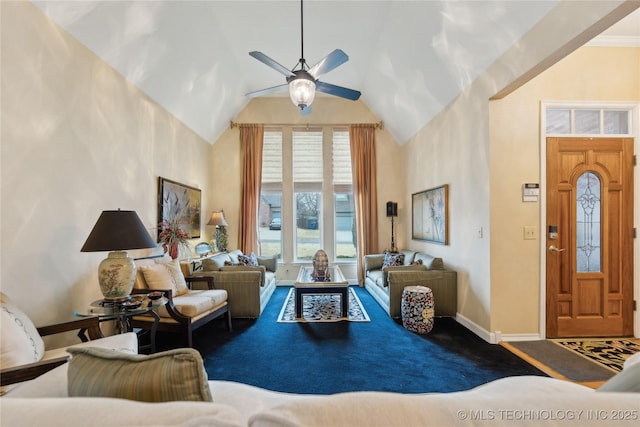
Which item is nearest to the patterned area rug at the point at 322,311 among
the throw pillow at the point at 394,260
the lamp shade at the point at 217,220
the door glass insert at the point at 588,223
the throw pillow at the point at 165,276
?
the throw pillow at the point at 394,260

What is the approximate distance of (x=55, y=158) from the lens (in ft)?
7.68

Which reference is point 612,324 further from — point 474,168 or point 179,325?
point 179,325

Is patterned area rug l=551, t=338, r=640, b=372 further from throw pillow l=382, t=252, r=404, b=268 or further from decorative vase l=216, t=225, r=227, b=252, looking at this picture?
decorative vase l=216, t=225, r=227, b=252

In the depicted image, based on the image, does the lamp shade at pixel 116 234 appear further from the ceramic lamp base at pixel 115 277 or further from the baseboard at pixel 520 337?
the baseboard at pixel 520 337

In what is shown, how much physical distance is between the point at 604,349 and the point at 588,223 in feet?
4.21

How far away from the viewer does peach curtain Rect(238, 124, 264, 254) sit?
5805 mm

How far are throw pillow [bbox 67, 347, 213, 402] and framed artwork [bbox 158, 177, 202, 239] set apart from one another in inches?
134

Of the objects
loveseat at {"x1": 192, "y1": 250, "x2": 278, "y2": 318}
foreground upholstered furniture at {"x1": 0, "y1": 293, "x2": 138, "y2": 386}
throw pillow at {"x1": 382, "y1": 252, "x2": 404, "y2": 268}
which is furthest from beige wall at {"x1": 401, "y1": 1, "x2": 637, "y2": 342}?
foreground upholstered furniture at {"x1": 0, "y1": 293, "x2": 138, "y2": 386}

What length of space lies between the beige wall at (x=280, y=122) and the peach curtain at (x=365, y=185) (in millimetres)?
160

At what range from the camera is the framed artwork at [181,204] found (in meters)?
3.93

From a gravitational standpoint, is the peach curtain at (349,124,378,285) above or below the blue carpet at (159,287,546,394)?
above

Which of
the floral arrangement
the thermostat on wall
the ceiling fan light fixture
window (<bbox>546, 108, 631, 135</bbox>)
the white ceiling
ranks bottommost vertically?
the floral arrangement

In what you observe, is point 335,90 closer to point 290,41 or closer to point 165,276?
point 290,41

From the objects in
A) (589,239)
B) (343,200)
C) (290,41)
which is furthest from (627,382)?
(343,200)
